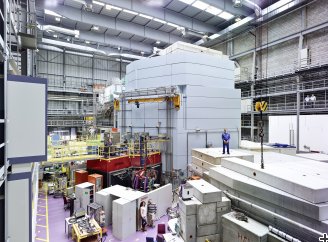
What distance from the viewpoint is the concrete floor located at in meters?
8.52

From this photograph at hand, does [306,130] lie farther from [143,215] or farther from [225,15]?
[143,215]

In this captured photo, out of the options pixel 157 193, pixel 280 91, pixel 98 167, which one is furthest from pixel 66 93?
pixel 280 91

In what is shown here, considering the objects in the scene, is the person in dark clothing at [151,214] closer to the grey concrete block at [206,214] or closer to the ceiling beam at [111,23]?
the grey concrete block at [206,214]

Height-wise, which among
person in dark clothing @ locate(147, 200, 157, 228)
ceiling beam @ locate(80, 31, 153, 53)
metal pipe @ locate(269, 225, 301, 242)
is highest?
ceiling beam @ locate(80, 31, 153, 53)

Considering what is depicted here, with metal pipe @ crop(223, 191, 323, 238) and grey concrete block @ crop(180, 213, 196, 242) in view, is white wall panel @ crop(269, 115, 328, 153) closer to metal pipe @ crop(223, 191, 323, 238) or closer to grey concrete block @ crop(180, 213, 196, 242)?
metal pipe @ crop(223, 191, 323, 238)

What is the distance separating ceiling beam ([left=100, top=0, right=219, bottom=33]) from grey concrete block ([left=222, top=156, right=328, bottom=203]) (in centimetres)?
1452

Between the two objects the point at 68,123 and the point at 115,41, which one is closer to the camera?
the point at 115,41

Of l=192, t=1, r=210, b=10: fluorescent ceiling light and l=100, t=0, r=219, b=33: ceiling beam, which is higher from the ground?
l=192, t=1, r=210, b=10: fluorescent ceiling light

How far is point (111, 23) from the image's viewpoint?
19.7 meters

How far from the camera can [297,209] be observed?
516cm

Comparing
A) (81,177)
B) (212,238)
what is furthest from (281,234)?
(81,177)

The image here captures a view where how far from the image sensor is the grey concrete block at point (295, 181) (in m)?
4.97

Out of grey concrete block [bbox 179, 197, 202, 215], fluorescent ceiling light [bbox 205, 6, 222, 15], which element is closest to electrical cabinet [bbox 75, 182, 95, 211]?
grey concrete block [bbox 179, 197, 202, 215]

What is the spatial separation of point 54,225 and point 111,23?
676 inches
